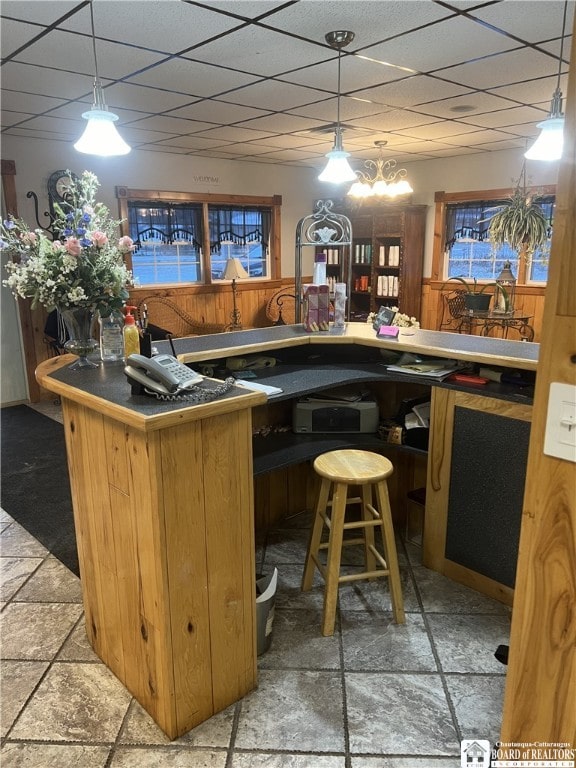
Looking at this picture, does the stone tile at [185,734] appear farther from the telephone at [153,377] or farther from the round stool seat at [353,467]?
the telephone at [153,377]

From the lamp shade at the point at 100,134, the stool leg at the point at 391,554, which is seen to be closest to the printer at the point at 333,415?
the stool leg at the point at 391,554

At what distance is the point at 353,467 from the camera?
2.34 m

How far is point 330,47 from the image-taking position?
9.55 feet

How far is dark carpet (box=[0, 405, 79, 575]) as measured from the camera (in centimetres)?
317

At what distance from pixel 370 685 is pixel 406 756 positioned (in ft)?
1.02

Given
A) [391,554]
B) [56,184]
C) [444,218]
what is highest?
[56,184]

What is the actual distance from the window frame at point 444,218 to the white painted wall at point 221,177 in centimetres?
8

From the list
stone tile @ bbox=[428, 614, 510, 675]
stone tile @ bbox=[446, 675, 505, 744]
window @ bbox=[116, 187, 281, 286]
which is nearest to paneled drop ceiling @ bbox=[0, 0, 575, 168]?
window @ bbox=[116, 187, 281, 286]

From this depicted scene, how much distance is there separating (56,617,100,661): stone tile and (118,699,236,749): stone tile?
1.28 feet

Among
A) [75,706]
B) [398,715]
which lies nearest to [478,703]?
[398,715]

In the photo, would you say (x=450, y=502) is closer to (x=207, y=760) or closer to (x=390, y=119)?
(x=207, y=760)

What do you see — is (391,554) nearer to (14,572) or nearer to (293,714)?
(293,714)

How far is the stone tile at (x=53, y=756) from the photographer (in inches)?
68.3

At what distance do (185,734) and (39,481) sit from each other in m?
2.49
